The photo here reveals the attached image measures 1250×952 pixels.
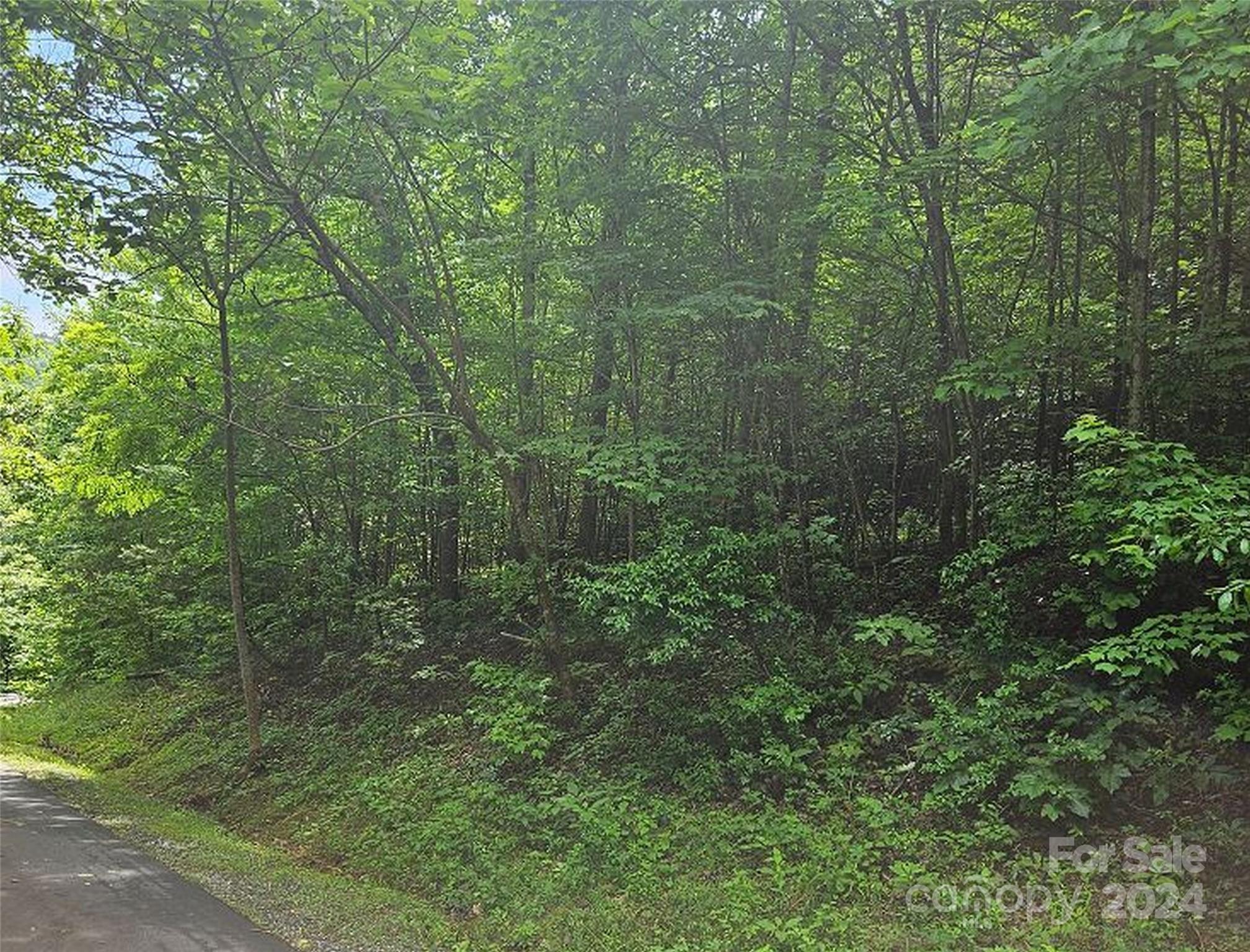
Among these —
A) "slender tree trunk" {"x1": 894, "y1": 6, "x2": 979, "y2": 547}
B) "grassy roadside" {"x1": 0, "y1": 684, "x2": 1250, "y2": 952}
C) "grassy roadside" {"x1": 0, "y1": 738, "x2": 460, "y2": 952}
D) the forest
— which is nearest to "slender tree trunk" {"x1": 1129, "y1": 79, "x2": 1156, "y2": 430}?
the forest

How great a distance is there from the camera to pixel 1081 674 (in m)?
5.67

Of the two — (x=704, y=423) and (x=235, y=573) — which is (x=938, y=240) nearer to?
(x=704, y=423)

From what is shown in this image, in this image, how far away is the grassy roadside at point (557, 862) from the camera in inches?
181

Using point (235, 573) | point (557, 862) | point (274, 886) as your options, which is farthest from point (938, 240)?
point (235, 573)

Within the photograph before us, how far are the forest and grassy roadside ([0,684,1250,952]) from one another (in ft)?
0.14

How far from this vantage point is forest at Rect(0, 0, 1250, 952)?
4949 millimetres

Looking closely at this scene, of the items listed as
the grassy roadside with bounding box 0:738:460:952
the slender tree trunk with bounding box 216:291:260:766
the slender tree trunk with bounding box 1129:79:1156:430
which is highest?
the slender tree trunk with bounding box 1129:79:1156:430

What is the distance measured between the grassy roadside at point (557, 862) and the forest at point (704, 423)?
0.04 m

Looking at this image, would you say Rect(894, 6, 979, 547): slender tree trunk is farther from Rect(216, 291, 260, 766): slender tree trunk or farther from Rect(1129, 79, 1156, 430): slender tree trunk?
Rect(216, 291, 260, 766): slender tree trunk

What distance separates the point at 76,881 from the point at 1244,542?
8.17 metres

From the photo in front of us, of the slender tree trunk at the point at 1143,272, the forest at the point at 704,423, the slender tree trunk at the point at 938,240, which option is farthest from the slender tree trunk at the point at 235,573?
the slender tree trunk at the point at 1143,272

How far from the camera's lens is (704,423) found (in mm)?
9047

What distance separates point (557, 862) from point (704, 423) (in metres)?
4.91

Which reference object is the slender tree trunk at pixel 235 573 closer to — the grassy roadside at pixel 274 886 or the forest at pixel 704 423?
the forest at pixel 704 423
